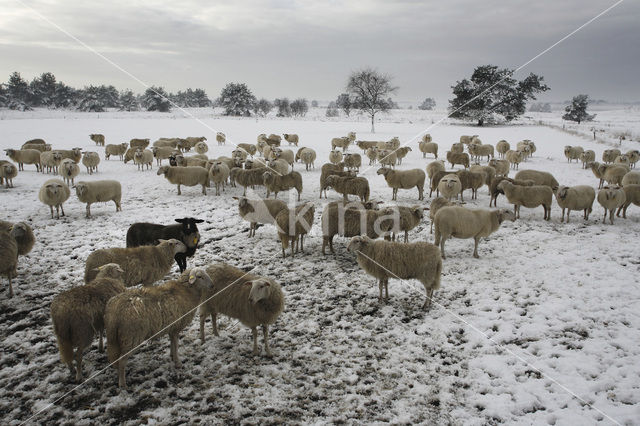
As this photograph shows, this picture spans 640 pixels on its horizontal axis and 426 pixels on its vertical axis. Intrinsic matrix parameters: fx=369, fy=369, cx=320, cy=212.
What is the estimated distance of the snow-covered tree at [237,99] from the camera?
271ft

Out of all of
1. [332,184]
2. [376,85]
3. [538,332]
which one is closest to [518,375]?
[538,332]

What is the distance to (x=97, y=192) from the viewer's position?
1312cm

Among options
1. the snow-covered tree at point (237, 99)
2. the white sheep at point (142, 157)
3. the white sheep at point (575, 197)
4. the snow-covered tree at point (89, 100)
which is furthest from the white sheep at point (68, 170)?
the snow-covered tree at point (89, 100)

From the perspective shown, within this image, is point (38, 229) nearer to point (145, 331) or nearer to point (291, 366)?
point (145, 331)

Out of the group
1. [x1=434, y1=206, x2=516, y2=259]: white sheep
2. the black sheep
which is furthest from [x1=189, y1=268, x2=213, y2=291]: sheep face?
[x1=434, y1=206, x2=516, y2=259]: white sheep

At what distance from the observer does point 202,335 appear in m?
6.32

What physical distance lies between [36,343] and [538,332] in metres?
8.46

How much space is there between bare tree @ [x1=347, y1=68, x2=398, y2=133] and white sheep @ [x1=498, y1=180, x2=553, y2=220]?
142 ft

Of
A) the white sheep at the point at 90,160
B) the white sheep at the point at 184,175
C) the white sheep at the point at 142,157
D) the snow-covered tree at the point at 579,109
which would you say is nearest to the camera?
the white sheep at the point at 184,175

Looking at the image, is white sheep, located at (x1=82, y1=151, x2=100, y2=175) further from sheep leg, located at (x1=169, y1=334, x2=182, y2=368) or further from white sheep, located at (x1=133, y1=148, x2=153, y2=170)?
sheep leg, located at (x1=169, y1=334, x2=182, y2=368)

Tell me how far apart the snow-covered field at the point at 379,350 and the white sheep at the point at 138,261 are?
Result: 1.36 meters

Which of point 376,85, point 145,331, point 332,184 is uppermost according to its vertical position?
point 376,85

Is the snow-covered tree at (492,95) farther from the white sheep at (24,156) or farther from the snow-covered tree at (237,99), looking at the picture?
the white sheep at (24,156)

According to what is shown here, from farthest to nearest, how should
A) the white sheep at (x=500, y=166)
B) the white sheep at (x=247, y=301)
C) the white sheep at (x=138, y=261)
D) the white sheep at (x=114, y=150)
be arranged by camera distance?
the white sheep at (x=114, y=150)
the white sheep at (x=500, y=166)
the white sheep at (x=138, y=261)
the white sheep at (x=247, y=301)
